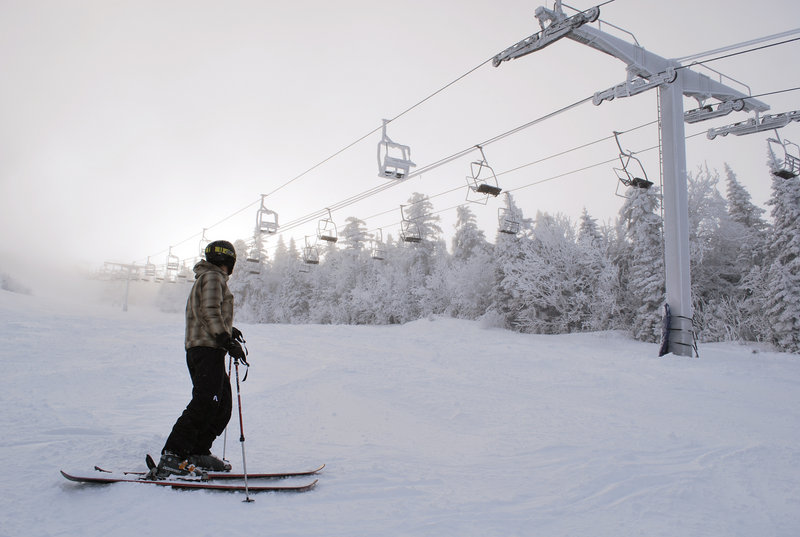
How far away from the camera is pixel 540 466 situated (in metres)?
3.98

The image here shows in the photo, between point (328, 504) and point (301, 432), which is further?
point (301, 432)

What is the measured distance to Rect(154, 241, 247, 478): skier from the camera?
348 cm

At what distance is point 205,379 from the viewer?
3613mm

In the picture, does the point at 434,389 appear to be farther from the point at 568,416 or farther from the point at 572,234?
the point at 572,234

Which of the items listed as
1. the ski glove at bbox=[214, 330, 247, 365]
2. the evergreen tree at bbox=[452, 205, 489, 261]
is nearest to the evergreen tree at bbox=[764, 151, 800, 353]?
the evergreen tree at bbox=[452, 205, 489, 261]

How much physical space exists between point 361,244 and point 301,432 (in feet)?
155

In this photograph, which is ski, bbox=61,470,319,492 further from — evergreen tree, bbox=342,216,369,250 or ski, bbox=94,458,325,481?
evergreen tree, bbox=342,216,369,250

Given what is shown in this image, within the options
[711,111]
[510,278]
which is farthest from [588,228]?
[711,111]

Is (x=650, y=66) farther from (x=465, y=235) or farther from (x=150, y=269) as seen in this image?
(x=150, y=269)

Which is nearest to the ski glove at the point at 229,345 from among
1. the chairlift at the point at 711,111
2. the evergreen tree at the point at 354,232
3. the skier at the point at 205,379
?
the skier at the point at 205,379

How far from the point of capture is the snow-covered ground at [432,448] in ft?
9.09

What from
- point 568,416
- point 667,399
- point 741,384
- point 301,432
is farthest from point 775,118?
point 301,432

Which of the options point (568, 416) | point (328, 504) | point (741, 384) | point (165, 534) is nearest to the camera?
point (165, 534)

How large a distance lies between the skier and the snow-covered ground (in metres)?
0.43
